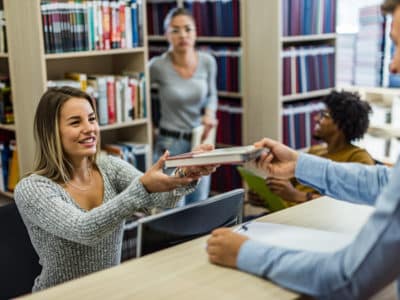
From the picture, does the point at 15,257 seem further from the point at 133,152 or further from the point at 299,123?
the point at 299,123

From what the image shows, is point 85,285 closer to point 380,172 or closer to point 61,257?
point 61,257

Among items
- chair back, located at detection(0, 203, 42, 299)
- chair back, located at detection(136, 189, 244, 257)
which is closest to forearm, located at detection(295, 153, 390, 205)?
chair back, located at detection(136, 189, 244, 257)

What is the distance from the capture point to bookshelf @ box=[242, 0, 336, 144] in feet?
13.8

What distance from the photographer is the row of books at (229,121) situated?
4.64 metres

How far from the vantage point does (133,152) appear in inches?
153

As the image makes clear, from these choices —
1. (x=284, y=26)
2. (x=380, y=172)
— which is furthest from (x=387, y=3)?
(x=284, y=26)

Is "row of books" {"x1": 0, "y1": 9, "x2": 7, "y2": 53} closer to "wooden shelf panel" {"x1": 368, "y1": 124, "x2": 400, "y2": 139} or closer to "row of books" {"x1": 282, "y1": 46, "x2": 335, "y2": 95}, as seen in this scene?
"row of books" {"x1": 282, "y1": 46, "x2": 335, "y2": 95}

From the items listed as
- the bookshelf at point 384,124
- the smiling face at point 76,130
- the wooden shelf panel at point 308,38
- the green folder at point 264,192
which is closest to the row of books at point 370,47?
the bookshelf at point 384,124

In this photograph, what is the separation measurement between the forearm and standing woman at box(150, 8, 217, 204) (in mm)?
2204

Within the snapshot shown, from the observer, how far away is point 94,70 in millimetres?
3967

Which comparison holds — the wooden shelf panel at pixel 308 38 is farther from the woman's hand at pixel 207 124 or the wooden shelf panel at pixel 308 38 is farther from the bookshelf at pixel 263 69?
the woman's hand at pixel 207 124

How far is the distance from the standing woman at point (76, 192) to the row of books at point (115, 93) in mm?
1416

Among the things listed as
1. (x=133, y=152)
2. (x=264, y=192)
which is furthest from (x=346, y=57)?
(x=264, y=192)

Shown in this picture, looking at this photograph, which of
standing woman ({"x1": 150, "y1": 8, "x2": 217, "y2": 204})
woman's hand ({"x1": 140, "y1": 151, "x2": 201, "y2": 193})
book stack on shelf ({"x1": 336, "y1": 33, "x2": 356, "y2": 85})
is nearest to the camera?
woman's hand ({"x1": 140, "y1": 151, "x2": 201, "y2": 193})
